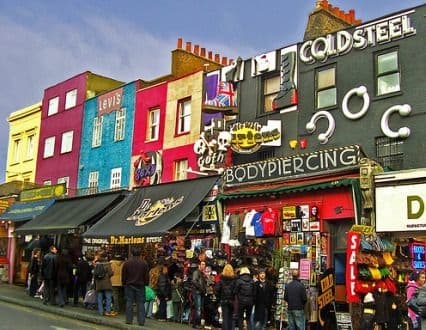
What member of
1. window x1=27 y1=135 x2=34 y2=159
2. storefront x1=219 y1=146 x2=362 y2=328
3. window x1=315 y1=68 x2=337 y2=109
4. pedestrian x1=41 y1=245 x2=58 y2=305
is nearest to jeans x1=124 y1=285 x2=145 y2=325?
Answer: storefront x1=219 y1=146 x2=362 y2=328

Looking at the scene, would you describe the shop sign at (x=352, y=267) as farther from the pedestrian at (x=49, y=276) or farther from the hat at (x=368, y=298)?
the pedestrian at (x=49, y=276)

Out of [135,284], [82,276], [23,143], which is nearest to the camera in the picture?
[135,284]

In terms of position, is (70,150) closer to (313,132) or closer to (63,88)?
(63,88)

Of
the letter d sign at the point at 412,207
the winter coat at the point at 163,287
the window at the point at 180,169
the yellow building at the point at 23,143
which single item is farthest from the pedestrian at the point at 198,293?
the yellow building at the point at 23,143

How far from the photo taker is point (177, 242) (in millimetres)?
18703

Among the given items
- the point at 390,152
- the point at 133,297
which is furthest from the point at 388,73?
the point at 133,297

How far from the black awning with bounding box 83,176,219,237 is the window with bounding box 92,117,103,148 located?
6.33 m

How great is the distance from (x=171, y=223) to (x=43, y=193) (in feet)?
37.6

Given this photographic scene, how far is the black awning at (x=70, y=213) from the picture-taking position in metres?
21.4

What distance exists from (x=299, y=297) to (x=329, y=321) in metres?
1.74

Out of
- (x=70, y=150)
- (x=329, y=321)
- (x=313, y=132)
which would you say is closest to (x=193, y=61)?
(x=70, y=150)

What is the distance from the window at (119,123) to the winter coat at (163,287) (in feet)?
33.3

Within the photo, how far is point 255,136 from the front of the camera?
1894 cm

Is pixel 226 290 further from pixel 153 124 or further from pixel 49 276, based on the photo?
pixel 153 124
